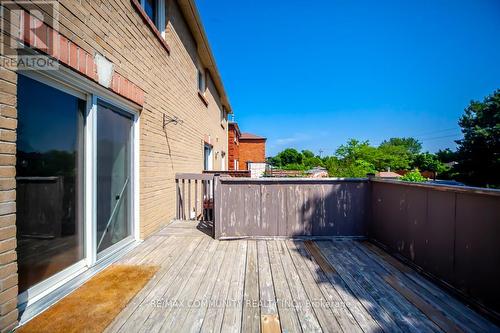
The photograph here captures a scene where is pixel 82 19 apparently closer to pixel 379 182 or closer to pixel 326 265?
pixel 326 265

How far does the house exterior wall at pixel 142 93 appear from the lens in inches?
64.1

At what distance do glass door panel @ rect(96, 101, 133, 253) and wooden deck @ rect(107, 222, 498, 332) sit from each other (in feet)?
1.40

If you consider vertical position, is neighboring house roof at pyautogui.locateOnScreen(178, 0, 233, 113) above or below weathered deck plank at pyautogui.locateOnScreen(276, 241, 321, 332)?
above

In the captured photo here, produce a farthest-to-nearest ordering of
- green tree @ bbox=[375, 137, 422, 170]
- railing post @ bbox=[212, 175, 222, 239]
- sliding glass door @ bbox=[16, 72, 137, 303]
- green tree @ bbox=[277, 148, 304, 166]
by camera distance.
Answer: green tree @ bbox=[277, 148, 304, 166], green tree @ bbox=[375, 137, 422, 170], railing post @ bbox=[212, 175, 222, 239], sliding glass door @ bbox=[16, 72, 137, 303]

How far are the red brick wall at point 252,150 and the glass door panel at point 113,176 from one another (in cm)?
2343

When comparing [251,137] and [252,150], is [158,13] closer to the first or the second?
[252,150]

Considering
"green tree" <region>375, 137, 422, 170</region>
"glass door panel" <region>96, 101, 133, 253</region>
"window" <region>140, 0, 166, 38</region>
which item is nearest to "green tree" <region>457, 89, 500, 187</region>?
"green tree" <region>375, 137, 422, 170</region>

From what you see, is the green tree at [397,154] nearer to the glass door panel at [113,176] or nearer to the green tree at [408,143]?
the green tree at [408,143]

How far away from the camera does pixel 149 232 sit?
12.5ft

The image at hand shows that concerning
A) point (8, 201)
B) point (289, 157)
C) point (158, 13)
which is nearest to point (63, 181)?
point (8, 201)

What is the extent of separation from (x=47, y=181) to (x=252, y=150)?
2510 centimetres

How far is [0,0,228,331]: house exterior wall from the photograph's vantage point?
5.34 ft

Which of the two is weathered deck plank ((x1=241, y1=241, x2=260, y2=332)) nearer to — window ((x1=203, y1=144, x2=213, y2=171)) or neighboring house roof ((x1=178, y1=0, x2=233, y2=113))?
neighboring house roof ((x1=178, y1=0, x2=233, y2=113))

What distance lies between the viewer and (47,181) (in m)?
2.11
